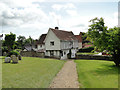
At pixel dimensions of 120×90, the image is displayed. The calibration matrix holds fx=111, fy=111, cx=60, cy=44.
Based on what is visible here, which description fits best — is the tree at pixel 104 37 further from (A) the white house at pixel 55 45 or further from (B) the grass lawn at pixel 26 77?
(A) the white house at pixel 55 45

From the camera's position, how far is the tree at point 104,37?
1891cm

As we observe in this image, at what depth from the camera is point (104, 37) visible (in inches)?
762

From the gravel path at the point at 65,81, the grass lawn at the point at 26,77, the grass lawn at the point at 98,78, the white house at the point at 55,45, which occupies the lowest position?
the gravel path at the point at 65,81

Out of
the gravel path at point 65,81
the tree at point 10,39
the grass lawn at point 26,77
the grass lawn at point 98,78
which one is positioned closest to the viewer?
the grass lawn at point 26,77

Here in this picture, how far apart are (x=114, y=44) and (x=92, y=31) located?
14.2ft

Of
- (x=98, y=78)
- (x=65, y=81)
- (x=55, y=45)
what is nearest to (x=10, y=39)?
(x=55, y=45)

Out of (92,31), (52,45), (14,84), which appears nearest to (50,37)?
(52,45)

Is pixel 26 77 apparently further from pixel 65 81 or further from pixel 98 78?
pixel 98 78

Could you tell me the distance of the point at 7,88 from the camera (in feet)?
29.6

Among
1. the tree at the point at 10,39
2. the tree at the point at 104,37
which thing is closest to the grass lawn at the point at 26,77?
the tree at the point at 104,37

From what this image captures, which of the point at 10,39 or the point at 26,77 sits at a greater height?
the point at 10,39

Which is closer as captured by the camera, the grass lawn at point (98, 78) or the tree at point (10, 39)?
the grass lawn at point (98, 78)

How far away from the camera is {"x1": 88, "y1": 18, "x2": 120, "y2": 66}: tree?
18.9 meters

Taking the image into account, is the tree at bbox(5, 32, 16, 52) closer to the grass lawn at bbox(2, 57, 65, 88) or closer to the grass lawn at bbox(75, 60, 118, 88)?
the grass lawn at bbox(2, 57, 65, 88)
